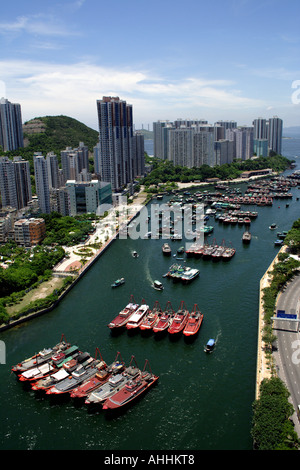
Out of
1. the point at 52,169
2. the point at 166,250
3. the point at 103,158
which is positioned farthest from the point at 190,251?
the point at 103,158

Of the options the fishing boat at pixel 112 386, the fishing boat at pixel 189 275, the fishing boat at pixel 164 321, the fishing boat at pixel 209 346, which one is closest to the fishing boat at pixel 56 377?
the fishing boat at pixel 112 386

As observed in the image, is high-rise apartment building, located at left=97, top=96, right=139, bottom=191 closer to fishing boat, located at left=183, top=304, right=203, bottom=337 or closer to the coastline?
the coastline

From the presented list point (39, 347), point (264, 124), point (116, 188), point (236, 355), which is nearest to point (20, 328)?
point (39, 347)

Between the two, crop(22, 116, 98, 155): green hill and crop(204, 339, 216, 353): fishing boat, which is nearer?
crop(204, 339, 216, 353): fishing boat

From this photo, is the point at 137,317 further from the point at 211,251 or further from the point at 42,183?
the point at 42,183

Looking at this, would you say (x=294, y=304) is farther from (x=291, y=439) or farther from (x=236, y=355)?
(x=291, y=439)

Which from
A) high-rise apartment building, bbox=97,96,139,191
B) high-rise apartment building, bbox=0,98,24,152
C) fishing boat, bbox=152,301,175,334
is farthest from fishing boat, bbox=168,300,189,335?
high-rise apartment building, bbox=0,98,24,152

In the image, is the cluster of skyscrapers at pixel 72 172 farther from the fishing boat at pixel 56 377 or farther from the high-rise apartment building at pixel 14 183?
the fishing boat at pixel 56 377
